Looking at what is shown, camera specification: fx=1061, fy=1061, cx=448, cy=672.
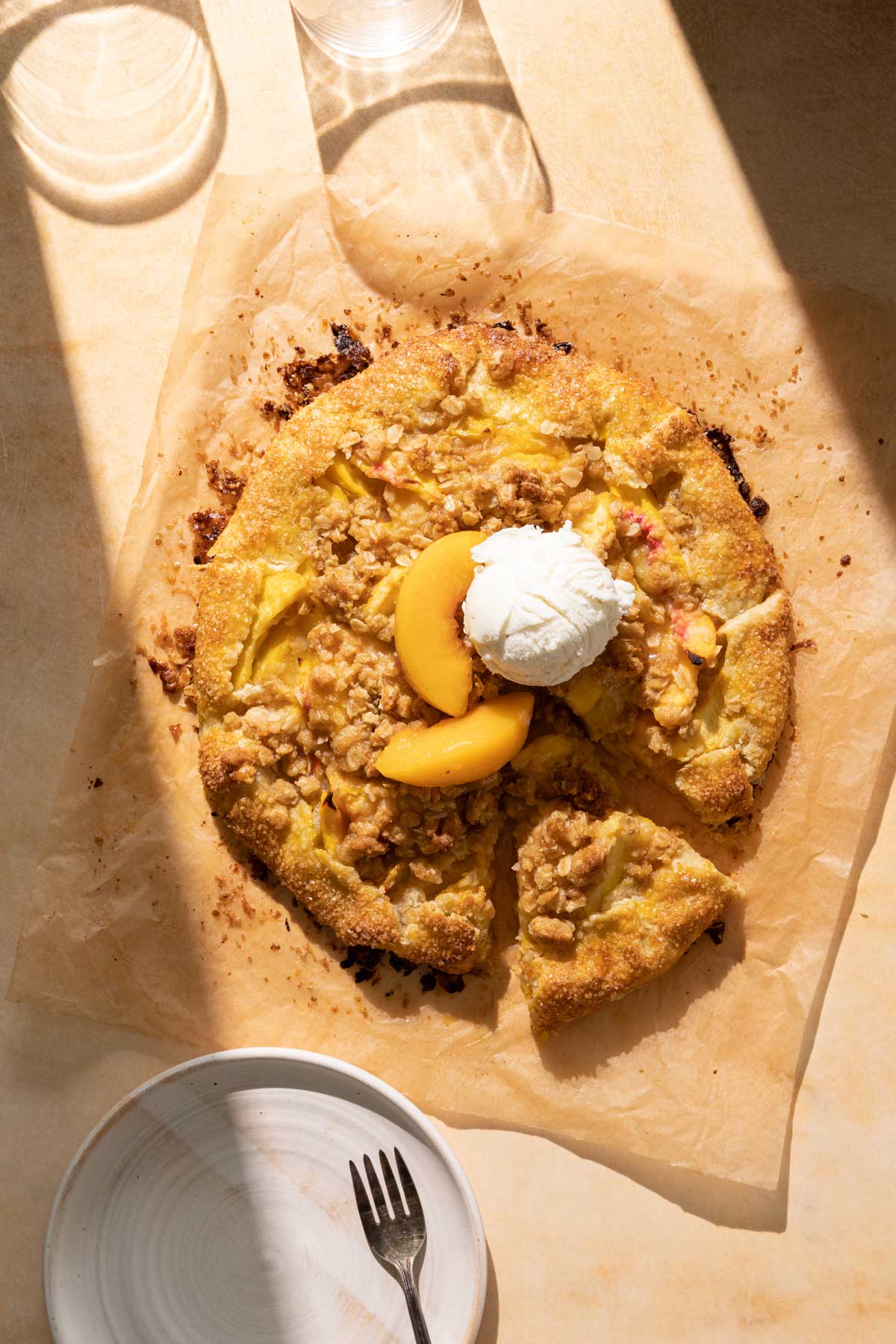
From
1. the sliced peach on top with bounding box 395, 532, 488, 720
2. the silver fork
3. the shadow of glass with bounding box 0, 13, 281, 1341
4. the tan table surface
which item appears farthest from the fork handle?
the sliced peach on top with bounding box 395, 532, 488, 720

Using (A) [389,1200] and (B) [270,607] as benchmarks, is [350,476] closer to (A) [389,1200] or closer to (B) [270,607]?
(B) [270,607]

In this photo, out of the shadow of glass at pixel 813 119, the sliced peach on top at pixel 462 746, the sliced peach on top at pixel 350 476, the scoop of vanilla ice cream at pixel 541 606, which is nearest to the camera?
the scoop of vanilla ice cream at pixel 541 606

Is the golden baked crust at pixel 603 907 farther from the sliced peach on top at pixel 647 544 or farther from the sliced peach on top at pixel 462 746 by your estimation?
the sliced peach on top at pixel 647 544

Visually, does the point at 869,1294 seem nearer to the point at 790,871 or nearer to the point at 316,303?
the point at 790,871

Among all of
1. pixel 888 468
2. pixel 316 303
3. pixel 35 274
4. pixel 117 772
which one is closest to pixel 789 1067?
pixel 888 468

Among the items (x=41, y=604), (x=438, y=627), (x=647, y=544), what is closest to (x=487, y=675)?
(x=438, y=627)

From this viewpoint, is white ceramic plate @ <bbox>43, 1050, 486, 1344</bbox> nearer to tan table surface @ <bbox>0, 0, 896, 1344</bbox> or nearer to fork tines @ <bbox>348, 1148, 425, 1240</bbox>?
fork tines @ <bbox>348, 1148, 425, 1240</bbox>

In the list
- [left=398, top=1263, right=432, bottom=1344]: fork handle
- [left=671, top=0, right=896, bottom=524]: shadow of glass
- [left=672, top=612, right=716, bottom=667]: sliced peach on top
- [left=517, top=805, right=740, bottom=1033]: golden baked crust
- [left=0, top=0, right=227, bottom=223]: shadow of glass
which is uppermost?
[left=0, top=0, right=227, bottom=223]: shadow of glass

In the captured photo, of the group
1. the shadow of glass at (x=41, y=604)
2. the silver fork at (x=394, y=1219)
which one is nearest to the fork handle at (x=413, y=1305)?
the silver fork at (x=394, y=1219)
